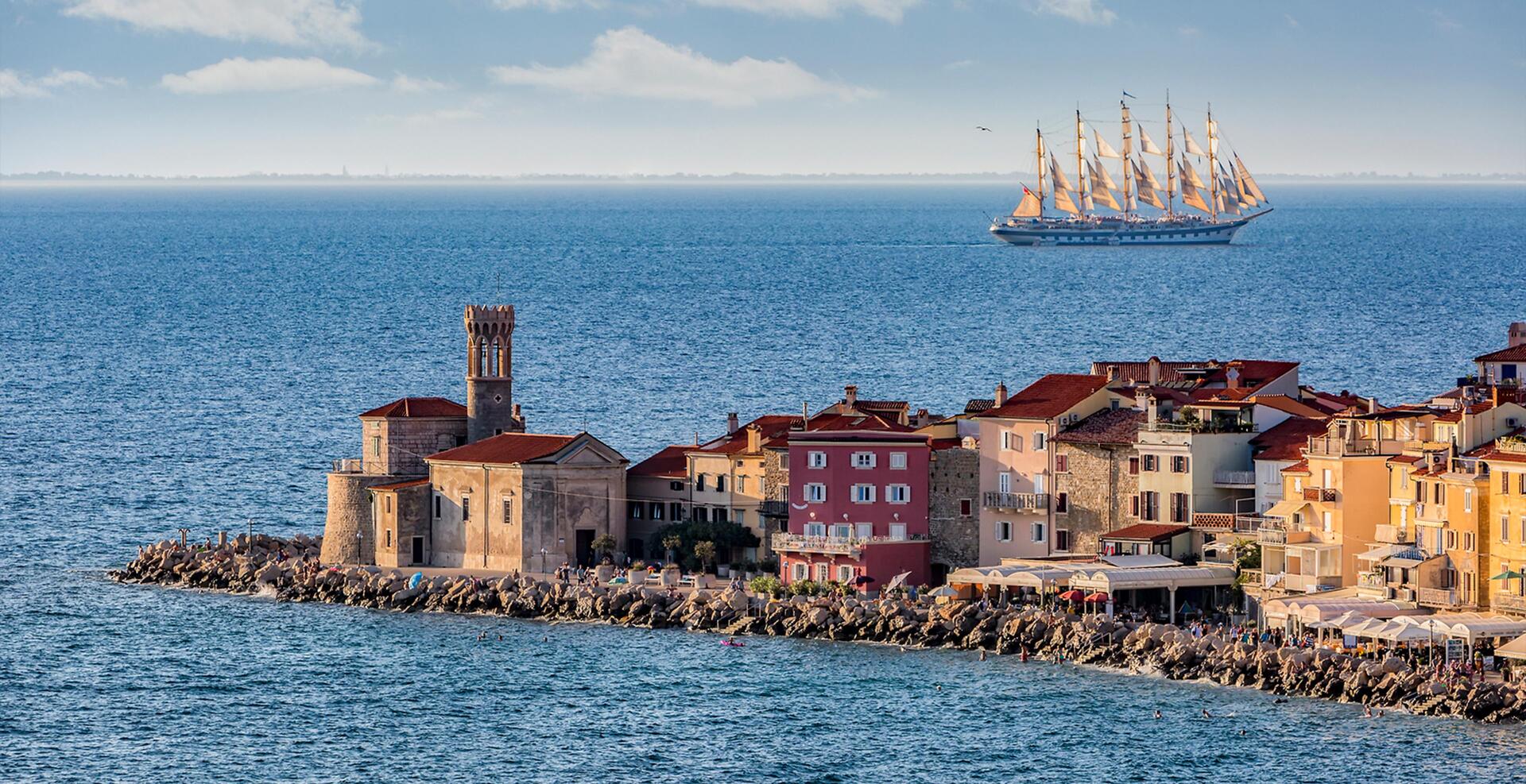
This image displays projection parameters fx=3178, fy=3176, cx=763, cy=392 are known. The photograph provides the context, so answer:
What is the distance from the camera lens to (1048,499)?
8200 cm

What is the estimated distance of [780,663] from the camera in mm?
74375

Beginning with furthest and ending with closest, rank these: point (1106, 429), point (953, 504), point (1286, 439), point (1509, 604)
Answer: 1. point (953, 504)
2. point (1106, 429)
3. point (1286, 439)
4. point (1509, 604)

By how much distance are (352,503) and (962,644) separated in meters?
20.4

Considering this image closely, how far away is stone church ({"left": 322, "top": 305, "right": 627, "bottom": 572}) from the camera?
278ft

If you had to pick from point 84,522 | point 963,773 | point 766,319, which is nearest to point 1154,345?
point 766,319

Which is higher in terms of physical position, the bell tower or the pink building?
the bell tower

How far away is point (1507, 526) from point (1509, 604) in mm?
1731

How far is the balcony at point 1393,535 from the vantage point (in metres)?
73.3

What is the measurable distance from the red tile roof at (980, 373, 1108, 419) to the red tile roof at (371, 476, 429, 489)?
51.0 feet

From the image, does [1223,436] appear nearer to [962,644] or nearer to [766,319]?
[962,644]

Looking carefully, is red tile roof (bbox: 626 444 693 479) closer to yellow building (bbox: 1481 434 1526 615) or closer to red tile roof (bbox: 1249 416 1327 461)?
red tile roof (bbox: 1249 416 1327 461)

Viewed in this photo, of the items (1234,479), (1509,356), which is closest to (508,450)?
(1234,479)

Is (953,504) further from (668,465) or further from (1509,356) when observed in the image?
(1509,356)

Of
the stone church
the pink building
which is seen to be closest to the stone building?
the pink building
